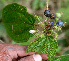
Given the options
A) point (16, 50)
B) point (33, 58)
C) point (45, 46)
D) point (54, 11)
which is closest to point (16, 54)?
point (16, 50)

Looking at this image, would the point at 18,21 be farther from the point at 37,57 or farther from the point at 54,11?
the point at 54,11

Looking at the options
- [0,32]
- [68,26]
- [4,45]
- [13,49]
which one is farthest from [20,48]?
[68,26]

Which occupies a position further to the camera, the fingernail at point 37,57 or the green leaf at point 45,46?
the fingernail at point 37,57

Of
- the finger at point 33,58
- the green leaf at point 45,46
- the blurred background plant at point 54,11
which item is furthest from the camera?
the blurred background plant at point 54,11

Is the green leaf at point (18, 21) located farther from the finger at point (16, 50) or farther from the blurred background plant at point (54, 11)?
the blurred background plant at point (54, 11)

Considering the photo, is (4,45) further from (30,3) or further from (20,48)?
(30,3)

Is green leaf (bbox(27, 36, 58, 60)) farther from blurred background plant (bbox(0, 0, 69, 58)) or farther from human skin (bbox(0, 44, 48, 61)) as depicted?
blurred background plant (bbox(0, 0, 69, 58))

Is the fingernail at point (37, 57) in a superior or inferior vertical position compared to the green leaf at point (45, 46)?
inferior

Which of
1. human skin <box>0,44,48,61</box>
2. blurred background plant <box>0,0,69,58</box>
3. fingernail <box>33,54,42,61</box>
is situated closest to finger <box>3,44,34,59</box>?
human skin <box>0,44,48,61</box>

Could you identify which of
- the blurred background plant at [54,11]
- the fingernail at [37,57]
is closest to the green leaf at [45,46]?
the fingernail at [37,57]
